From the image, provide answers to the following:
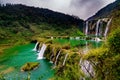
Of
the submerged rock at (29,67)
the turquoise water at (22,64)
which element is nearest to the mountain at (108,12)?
the turquoise water at (22,64)

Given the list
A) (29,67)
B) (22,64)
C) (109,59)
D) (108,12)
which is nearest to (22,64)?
(22,64)

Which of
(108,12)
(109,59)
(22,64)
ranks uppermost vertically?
(108,12)

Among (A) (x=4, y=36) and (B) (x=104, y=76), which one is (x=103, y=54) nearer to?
(B) (x=104, y=76)

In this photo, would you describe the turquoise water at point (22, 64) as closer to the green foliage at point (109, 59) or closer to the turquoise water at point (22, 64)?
the turquoise water at point (22, 64)

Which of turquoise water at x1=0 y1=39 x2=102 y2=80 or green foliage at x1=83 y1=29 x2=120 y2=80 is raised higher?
green foliage at x1=83 y1=29 x2=120 y2=80

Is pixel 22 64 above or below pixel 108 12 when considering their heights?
below

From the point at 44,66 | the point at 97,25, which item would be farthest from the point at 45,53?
the point at 97,25

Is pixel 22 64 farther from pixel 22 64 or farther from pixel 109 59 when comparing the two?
pixel 109 59

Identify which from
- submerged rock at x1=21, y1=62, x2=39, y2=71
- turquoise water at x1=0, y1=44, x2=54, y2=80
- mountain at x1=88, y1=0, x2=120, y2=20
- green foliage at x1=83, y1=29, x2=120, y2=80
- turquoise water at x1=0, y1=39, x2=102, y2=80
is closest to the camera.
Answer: green foliage at x1=83, y1=29, x2=120, y2=80

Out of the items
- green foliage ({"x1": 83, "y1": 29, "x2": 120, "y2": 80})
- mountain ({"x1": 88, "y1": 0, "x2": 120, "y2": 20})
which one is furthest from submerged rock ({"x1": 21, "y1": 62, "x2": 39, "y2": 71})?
green foliage ({"x1": 83, "y1": 29, "x2": 120, "y2": 80})

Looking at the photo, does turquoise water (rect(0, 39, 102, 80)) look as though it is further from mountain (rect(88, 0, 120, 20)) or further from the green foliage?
mountain (rect(88, 0, 120, 20))

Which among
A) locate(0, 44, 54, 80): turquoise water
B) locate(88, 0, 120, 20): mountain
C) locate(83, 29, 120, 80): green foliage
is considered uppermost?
locate(88, 0, 120, 20): mountain
